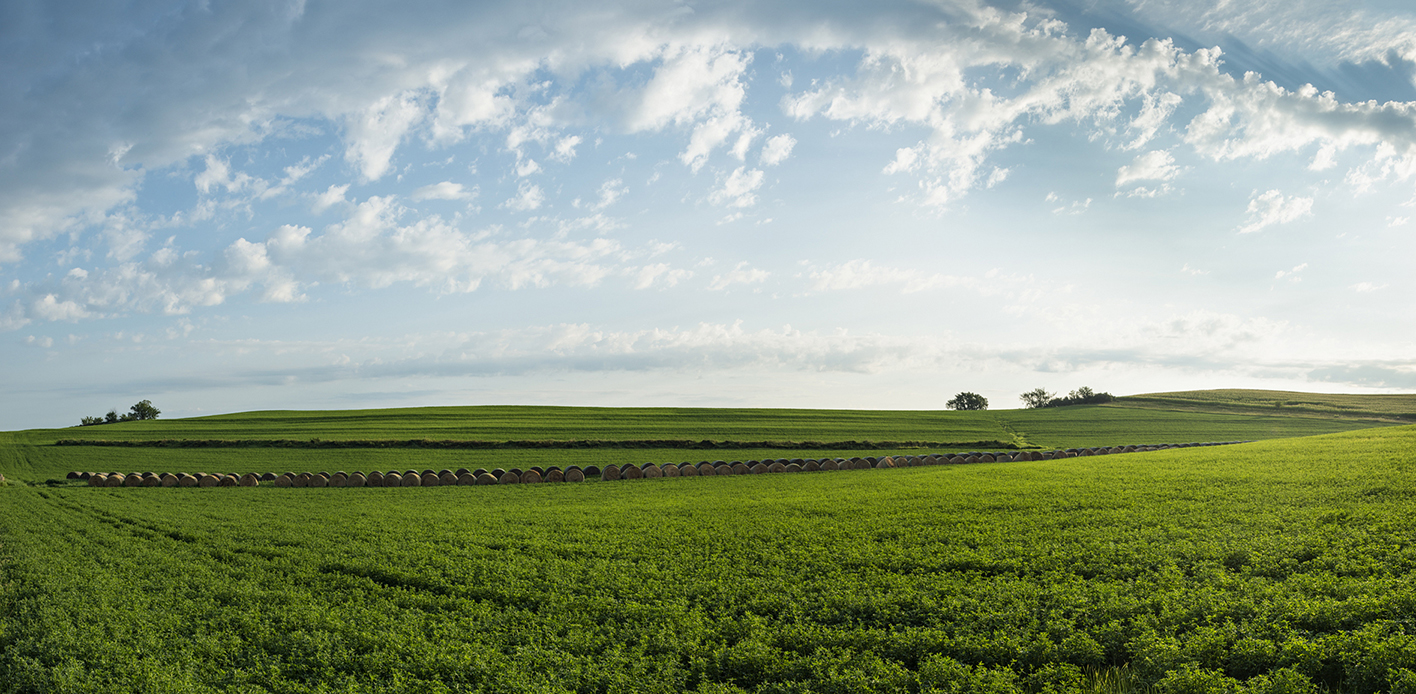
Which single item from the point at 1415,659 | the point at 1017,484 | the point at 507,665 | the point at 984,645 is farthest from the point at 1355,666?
the point at 1017,484

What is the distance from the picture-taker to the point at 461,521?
26.7 m

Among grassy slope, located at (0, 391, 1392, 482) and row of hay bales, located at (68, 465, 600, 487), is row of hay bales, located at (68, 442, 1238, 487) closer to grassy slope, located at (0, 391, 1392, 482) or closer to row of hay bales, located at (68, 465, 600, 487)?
row of hay bales, located at (68, 465, 600, 487)

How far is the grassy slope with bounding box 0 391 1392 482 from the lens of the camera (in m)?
60.3

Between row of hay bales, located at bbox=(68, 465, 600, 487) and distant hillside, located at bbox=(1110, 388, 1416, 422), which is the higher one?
distant hillside, located at bbox=(1110, 388, 1416, 422)

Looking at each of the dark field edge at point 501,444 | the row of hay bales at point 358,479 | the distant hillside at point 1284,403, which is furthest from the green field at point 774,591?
the distant hillside at point 1284,403

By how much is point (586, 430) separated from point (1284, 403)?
103m

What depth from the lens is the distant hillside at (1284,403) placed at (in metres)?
95.2

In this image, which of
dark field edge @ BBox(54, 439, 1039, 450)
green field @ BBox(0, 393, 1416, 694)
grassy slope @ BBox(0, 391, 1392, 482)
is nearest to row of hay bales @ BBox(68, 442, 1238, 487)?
grassy slope @ BBox(0, 391, 1392, 482)

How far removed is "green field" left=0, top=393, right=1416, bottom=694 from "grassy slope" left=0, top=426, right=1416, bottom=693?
0.24 ft

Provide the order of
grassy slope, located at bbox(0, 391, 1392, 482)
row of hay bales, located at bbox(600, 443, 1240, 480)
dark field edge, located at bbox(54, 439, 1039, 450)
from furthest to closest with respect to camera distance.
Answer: dark field edge, located at bbox(54, 439, 1039, 450), grassy slope, located at bbox(0, 391, 1392, 482), row of hay bales, located at bbox(600, 443, 1240, 480)

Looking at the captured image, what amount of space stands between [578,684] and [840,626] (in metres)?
5.03

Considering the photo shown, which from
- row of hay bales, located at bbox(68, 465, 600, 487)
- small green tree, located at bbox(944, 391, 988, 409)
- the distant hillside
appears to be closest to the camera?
row of hay bales, located at bbox(68, 465, 600, 487)

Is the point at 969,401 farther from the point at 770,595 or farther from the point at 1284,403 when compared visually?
the point at 770,595

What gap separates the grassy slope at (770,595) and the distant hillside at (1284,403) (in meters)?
91.4
